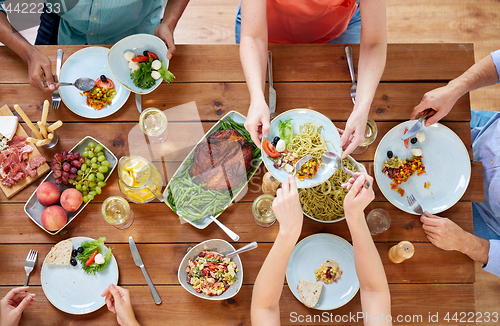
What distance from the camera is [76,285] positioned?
176 centimetres

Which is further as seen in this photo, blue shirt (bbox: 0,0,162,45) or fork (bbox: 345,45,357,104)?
blue shirt (bbox: 0,0,162,45)

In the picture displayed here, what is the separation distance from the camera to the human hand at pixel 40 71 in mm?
1877

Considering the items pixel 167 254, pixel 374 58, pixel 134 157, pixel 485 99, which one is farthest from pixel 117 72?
pixel 485 99

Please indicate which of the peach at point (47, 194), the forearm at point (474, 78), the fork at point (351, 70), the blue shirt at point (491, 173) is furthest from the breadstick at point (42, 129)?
the blue shirt at point (491, 173)

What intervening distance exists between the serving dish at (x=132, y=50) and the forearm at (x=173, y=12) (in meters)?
0.29

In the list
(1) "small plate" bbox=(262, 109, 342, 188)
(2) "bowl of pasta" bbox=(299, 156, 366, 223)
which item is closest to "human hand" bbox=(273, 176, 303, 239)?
(1) "small plate" bbox=(262, 109, 342, 188)

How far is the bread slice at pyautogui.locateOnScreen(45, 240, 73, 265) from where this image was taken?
1739 millimetres

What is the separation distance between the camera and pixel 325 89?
1957mm

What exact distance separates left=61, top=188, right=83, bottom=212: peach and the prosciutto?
0.25 metres

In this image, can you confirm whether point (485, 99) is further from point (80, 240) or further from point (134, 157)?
point (80, 240)

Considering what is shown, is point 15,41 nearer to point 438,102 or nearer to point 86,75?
point 86,75

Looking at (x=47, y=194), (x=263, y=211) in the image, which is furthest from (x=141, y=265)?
(x=263, y=211)

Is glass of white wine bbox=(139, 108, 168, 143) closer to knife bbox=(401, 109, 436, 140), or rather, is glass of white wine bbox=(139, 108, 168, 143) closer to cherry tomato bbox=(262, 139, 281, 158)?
cherry tomato bbox=(262, 139, 281, 158)

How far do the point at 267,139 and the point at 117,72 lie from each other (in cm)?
97
